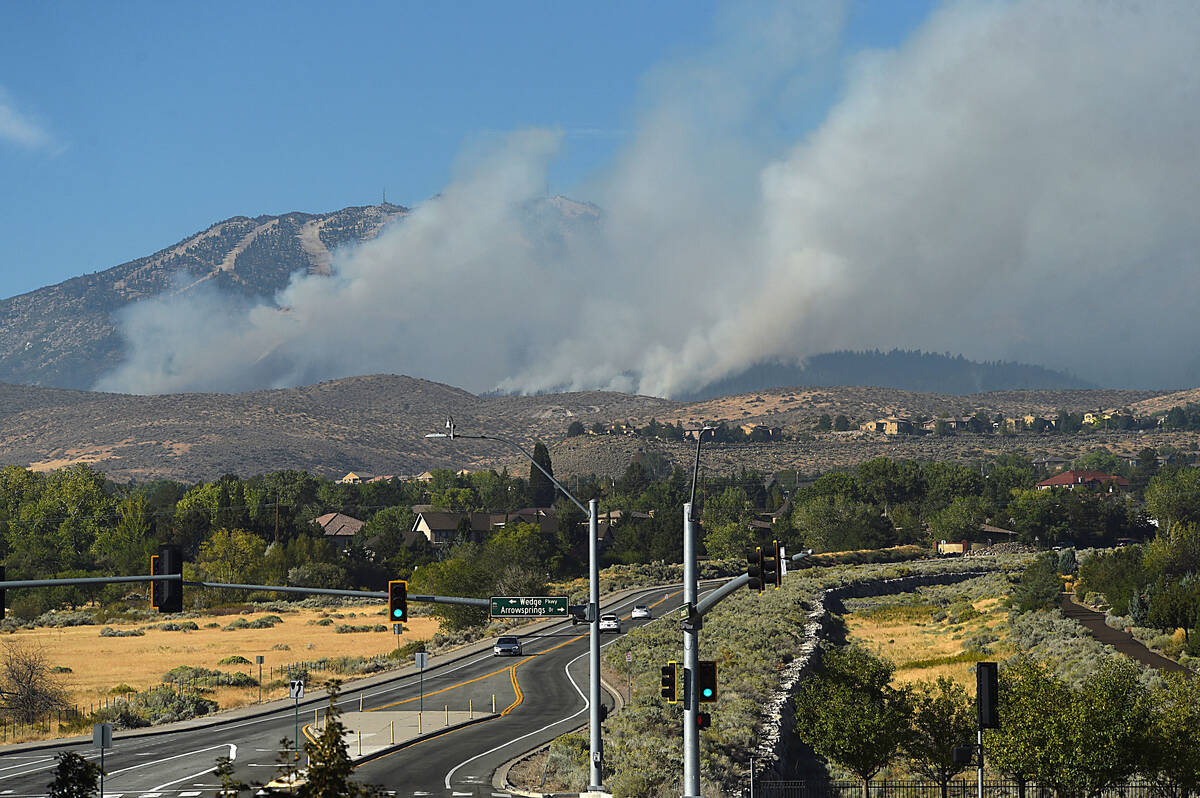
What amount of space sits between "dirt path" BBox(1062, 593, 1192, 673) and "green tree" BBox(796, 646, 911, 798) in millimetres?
23564

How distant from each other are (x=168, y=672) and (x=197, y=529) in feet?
292

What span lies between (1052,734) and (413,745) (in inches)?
1035

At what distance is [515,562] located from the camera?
121 m

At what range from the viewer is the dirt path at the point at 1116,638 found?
202 feet

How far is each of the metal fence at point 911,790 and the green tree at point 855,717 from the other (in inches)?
32.1

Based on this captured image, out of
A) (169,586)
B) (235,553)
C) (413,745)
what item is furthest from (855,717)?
(235,553)

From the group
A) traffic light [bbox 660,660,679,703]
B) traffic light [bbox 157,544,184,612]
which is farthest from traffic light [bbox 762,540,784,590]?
traffic light [bbox 157,544,184,612]

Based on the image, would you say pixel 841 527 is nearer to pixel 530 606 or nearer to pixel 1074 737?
pixel 1074 737

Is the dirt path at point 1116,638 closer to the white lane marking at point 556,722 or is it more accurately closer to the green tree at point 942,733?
the green tree at point 942,733

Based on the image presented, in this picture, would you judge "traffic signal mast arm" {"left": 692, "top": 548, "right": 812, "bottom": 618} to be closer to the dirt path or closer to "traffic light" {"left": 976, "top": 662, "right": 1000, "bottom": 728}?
"traffic light" {"left": 976, "top": 662, "right": 1000, "bottom": 728}

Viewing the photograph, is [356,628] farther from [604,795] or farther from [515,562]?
[604,795]

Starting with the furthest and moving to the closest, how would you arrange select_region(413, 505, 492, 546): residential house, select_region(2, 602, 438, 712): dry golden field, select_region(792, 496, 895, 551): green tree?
select_region(413, 505, 492, 546): residential house < select_region(792, 496, 895, 551): green tree < select_region(2, 602, 438, 712): dry golden field

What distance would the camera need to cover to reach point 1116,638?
237ft

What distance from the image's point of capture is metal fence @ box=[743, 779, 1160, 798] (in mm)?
36591
